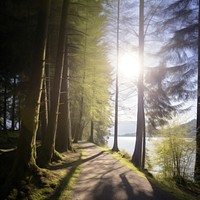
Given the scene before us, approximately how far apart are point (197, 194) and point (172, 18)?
25.8ft

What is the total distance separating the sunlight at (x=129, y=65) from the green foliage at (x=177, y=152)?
450 cm

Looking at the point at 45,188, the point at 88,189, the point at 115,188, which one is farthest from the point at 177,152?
the point at 45,188

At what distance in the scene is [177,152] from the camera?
8867 millimetres

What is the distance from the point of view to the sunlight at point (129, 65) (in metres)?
12.8

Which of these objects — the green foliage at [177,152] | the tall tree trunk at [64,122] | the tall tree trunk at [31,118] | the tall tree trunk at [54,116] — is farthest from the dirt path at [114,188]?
the tall tree trunk at [64,122]

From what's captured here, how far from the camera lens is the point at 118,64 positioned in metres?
16.1

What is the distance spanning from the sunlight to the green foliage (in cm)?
450

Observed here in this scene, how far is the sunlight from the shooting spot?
12.8 metres

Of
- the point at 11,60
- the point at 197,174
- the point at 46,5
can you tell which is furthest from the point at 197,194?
the point at 11,60

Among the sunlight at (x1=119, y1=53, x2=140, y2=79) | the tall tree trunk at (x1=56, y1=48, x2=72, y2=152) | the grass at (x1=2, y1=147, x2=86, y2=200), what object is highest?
the sunlight at (x1=119, y1=53, x2=140, y2=79)

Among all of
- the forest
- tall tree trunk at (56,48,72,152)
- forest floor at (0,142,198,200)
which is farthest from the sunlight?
forest floor at (0,142,198,200)

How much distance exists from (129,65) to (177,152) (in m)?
6.89

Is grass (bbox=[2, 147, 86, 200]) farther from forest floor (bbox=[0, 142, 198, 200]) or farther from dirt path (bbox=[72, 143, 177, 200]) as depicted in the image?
dirt path (bbox=[72, 143, 177, 200])

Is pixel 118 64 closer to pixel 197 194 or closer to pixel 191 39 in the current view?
pixel 191 39
